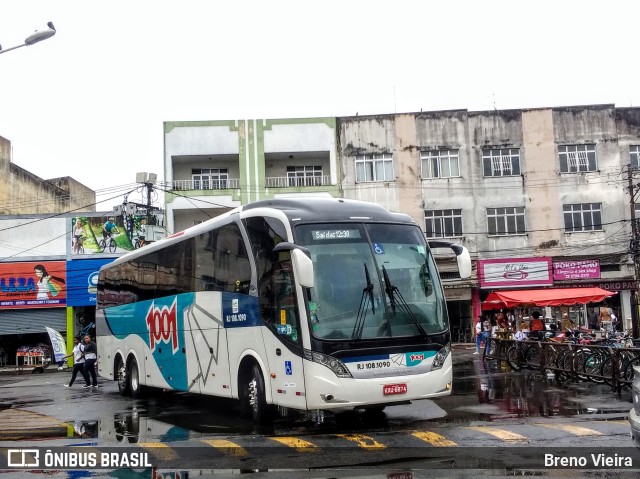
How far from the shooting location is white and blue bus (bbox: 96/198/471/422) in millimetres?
10445

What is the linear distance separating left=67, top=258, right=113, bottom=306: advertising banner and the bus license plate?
2708 centimetres

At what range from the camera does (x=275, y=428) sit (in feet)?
37.3

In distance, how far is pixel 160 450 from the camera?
9820 millimetres

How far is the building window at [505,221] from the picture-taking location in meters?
39.0

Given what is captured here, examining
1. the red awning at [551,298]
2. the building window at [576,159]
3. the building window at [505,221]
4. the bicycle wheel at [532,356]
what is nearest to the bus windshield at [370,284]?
the bicycle wheel at [532,356]

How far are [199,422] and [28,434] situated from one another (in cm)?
276

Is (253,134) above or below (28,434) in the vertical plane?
above

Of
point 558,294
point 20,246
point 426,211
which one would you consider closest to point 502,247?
point 426,211

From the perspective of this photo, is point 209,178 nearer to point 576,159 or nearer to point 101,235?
point 101,235

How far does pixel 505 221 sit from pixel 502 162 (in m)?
3.20

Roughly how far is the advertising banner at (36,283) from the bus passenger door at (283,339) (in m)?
26.5

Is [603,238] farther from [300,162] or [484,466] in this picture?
[484,466]

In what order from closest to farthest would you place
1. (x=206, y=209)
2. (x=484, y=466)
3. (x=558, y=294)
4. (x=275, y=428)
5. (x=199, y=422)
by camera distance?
(x=484, y=466), (x=275, y=428), (x=199, y=422), (x=558, y=294), (x=206, y=209)

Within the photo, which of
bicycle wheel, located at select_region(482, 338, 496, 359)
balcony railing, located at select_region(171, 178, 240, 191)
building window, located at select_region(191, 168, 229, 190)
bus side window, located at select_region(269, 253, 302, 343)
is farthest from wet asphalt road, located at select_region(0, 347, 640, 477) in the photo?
building window, located at select_region(191, 168, 229, 190)
